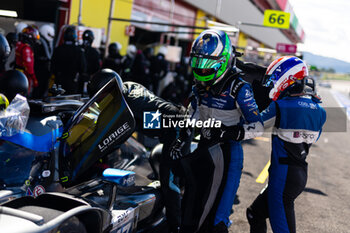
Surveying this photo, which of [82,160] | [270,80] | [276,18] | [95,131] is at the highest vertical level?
[276,18]

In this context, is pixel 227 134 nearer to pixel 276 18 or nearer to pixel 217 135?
pixel 217 135

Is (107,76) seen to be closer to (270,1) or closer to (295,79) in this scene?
(295,79)

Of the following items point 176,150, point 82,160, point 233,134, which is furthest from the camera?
point 176,150

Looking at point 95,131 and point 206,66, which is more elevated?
point 206,66

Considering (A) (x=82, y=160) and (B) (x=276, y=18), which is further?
(B) (x=276, y=18)

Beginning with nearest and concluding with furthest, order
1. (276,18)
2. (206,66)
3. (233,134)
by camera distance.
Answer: (233,134)
(206,66)
(276,18)

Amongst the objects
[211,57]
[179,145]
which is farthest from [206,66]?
[179,145]

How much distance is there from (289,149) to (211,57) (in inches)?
40.1

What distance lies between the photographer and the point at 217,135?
310 centimetres

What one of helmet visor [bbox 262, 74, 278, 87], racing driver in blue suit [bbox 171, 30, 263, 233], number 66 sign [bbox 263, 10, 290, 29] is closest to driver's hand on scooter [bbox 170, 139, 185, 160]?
racing driver in blue suit [bbox 171, 30, 263, 233]

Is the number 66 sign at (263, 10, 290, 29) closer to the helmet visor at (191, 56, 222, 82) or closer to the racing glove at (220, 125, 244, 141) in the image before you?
the helmet visor at (191, 56, 222, 82)

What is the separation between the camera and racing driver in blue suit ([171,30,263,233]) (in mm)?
3068

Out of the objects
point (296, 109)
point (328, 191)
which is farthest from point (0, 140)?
point (328, 191)

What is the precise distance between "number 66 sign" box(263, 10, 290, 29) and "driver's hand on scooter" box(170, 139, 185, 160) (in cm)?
1507
